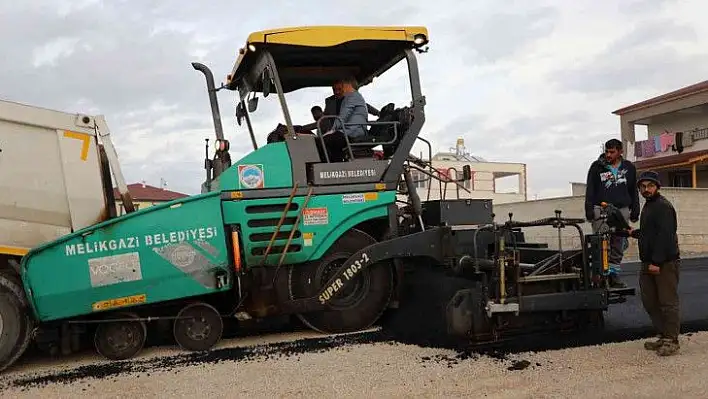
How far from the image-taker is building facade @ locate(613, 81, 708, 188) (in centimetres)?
2595

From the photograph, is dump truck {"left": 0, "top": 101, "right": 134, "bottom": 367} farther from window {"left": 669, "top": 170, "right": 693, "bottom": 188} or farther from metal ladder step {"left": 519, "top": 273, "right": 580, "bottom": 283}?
window {"left": 669, "top": 170, "right": 693, "bottom": 188}

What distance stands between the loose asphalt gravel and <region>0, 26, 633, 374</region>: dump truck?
24cm

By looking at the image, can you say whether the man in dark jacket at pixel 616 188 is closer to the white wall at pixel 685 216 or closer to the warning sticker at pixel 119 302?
Result: the warning sticker at pixel 119 302

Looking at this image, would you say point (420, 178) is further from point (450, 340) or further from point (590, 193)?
point (450, 340)

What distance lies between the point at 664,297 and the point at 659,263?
0.29 metres

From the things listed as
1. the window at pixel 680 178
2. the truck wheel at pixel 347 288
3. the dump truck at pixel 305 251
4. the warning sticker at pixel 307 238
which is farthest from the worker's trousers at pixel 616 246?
the window at pixel 680 178

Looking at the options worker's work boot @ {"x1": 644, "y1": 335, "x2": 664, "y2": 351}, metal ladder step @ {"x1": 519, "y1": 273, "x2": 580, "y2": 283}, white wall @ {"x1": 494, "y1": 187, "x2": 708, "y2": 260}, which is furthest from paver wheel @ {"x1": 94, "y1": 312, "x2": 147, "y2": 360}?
white wall @ {"x1": 494, "y1": 187, "x2": 708, "y2": 260}

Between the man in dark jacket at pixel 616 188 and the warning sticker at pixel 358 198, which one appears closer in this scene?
the warning sticker at pixel 358 198

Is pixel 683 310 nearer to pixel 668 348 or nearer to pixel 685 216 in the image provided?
pixel 668 348

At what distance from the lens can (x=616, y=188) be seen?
20.7ft

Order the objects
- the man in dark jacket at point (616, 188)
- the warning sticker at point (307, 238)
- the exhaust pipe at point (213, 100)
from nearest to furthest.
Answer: the warning sticker at point (307, 238) → the man in dark jacket at point (616, 188) → the exhaust pipe at point (213, 100)

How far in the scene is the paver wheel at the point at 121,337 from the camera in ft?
17.5

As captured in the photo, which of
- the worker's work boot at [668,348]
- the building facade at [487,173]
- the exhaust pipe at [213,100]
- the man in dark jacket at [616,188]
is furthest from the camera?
the building facade at [487,173]

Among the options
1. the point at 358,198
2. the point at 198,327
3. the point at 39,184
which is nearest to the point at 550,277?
the point at 358,198
